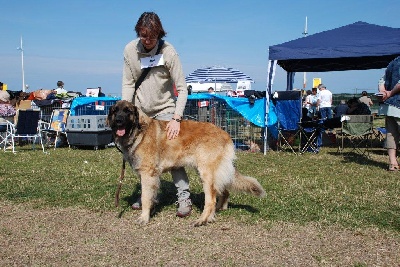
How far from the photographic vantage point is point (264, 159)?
893cm

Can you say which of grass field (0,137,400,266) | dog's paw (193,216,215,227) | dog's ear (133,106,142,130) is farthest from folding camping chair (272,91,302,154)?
dog's ear (133,106,142,130)

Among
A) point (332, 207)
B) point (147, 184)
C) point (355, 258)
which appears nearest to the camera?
point (355, 258)

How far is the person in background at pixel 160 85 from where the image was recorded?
4.26 meters

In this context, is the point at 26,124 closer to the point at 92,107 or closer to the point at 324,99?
the point at 92,107

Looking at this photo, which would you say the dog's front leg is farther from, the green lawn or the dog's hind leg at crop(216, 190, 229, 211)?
the dog's hind leg at crop(216, 190, 229, 211)

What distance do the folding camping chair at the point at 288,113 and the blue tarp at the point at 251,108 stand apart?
321mm

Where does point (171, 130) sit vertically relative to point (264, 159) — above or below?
above

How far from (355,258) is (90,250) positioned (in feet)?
7.58

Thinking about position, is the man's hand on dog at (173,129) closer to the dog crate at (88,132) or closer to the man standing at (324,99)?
the dog crate at (88,132)

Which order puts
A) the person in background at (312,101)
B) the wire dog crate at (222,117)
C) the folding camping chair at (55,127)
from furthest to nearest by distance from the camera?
the person in background at (312,101) < the folding camping chair at (55,127) < the wire dog crate at (222,117)

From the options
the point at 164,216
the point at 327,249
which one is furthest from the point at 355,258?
the point at 164,216

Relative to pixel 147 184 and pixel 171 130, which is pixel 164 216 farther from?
pixel 171 130

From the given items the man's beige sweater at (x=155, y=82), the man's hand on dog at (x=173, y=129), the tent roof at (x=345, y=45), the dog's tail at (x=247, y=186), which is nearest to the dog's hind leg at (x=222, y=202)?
the dog's tail at (x=247, y=186)

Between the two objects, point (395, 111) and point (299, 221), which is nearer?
point (299, 221)
